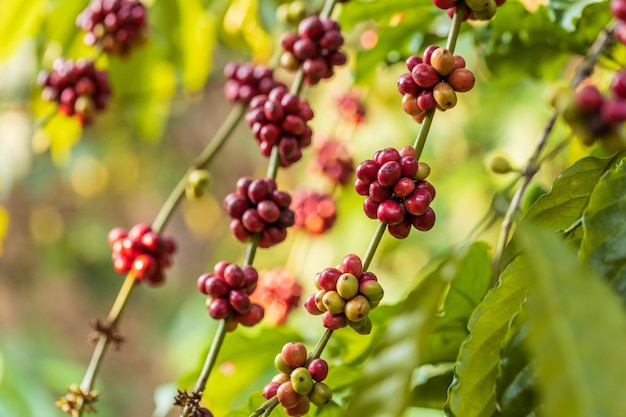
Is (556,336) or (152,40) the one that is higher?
(152,40)

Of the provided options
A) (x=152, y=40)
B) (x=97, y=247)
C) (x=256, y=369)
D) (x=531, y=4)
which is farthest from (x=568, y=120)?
(x=97, y=247)

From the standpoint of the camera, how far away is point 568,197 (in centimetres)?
66

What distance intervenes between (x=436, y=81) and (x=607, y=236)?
181 millimetres

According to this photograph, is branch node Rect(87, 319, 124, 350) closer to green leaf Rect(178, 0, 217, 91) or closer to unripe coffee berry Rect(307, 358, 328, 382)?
unripe coffee berry Rect(307, 358, 328, 382)

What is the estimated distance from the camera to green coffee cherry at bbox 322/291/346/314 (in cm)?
58

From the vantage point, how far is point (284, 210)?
763mm

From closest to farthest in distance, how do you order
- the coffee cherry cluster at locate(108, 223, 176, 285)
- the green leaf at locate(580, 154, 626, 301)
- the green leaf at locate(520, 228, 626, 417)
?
1. the green leaf at locate(520, 228, 626, 417)
2. the green leaf at locate(580, 154, 626, 301)
3. the coffee cherry cluster at locate(108, 223, 176, 285)

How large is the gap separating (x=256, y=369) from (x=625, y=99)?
65 centimetres

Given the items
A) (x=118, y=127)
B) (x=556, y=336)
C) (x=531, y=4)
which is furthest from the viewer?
(x=118, y=127)

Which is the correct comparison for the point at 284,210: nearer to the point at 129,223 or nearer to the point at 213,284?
the point at 213,284

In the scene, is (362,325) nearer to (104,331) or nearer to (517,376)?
(517,376)

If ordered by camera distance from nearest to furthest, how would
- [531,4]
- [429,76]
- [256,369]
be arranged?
[429,76], [256,369], [531,4]

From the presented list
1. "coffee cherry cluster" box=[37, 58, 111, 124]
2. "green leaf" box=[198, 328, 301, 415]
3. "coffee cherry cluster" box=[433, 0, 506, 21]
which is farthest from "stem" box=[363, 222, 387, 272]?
"coffee cherry cluster" box=[37, 58, 111, 124]

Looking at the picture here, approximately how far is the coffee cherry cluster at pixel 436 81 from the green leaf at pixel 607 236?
13 cm
